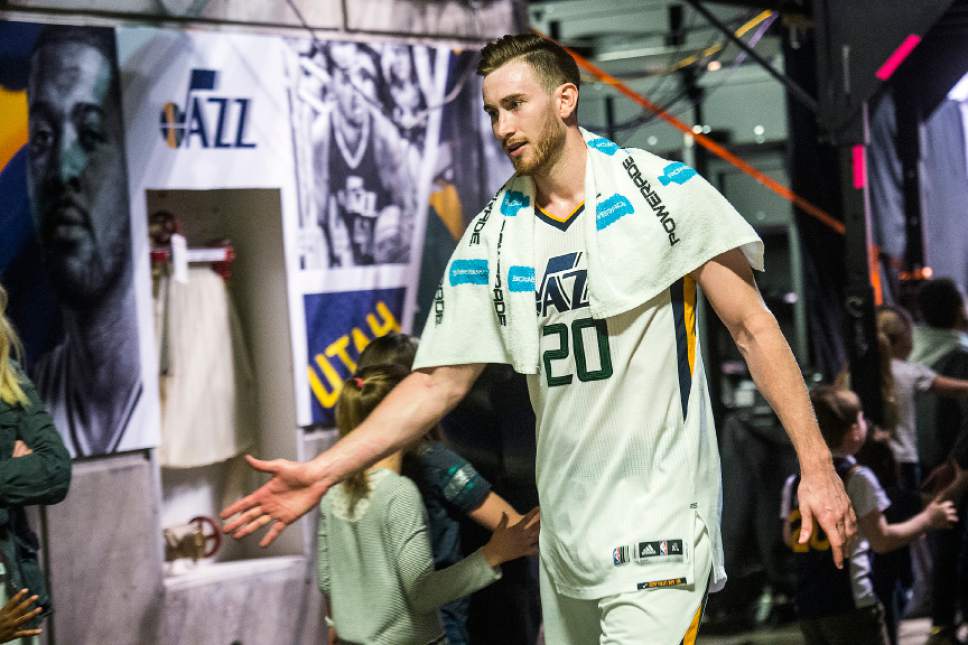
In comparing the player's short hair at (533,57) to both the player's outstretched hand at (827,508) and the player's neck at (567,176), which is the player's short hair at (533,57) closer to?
the player's neck at (567,176)

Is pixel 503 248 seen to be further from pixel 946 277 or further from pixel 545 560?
pixel 946 277

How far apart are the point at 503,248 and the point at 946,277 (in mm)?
5165

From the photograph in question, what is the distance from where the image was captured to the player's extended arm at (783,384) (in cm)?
290

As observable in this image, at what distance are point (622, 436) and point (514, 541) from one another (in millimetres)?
869

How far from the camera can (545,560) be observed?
3.21 metres

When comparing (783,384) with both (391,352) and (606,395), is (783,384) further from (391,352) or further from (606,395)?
(391,352)

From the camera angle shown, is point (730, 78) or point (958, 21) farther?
point (730, 78)

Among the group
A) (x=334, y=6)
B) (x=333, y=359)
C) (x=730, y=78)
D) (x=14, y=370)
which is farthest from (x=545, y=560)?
(x=730, y=78)

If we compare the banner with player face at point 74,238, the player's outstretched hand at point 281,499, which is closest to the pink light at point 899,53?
the banner with player face at point 74,238

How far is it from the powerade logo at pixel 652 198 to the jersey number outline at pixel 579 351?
0.25 m

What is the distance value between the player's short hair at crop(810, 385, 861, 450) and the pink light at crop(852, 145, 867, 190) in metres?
1.90

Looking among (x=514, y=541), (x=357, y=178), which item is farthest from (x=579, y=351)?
(x=357, y=178)

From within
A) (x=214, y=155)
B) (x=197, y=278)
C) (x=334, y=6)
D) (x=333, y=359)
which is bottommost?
(x=333, y=359)

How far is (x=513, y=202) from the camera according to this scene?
329 cm
